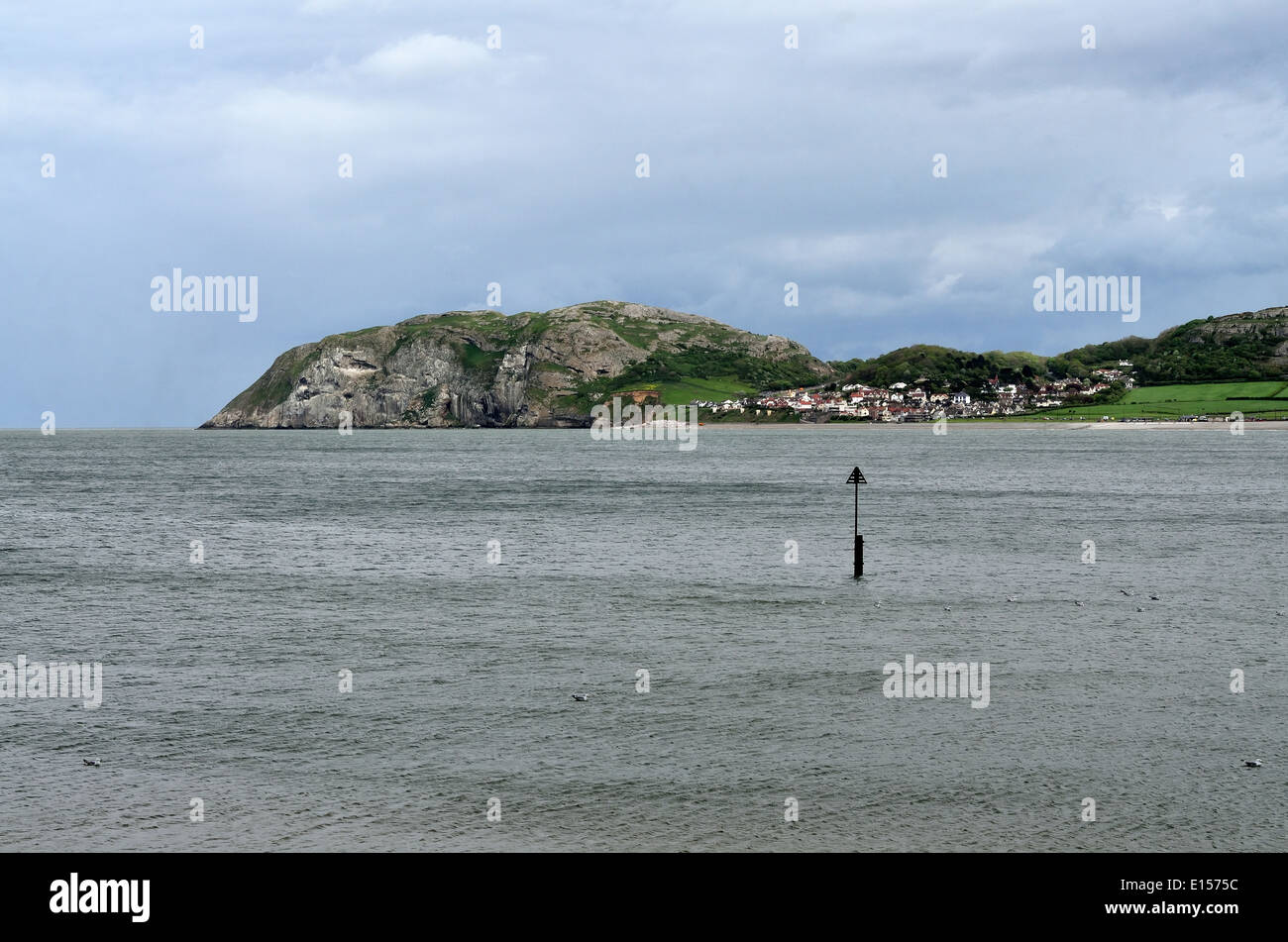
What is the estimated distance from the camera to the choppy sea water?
74.5 ft

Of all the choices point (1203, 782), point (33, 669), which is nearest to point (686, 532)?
point (33, 669)

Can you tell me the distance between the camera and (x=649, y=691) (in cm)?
3262

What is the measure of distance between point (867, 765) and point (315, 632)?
24.3 metres

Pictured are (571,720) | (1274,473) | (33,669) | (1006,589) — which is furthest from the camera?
(1274,473)

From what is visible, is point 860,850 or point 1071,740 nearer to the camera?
point 860,850

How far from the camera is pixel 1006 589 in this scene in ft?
168

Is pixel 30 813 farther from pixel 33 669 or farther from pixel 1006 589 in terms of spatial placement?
pixel 1006 589

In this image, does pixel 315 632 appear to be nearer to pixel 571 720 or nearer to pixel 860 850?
pixel 571 720

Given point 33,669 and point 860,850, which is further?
point 33,669

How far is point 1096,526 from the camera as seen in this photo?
7781 centimetres

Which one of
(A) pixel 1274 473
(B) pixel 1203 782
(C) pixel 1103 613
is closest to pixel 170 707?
(B) pixel 1203 782

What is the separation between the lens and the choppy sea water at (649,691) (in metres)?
22.7

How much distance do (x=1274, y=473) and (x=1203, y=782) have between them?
122939mm

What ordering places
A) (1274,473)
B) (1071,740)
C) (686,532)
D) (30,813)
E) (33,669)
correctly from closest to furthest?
1. (30,813)
2. (1071,740)
3. (33,669)
4. (686,532)
5. (1274,473)
